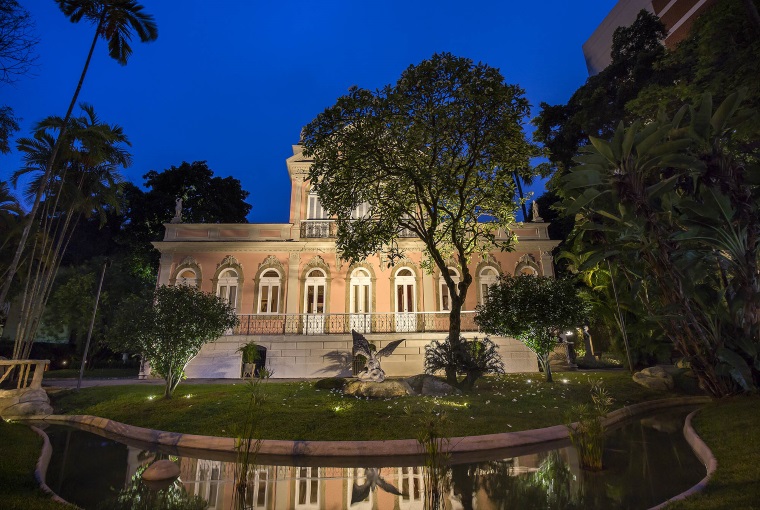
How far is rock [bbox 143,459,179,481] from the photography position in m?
5.27

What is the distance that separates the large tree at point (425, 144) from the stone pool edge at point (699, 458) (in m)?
5.64

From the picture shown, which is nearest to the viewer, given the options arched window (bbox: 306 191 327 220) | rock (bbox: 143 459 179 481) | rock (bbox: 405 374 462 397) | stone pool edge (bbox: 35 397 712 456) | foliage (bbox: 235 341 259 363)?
rock (bbox: 143 459 179 481)

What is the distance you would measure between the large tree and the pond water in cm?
562

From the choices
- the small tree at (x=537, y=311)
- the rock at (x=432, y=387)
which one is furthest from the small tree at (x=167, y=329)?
the small tree at (x=537, y=311)

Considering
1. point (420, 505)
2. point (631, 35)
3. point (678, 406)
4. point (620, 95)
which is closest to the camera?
point (420, 505)

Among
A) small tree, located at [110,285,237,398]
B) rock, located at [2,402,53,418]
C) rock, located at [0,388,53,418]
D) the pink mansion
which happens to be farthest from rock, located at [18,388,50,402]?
the pink mansion

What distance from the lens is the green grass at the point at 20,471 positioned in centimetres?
383

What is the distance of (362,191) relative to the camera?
12.5 m

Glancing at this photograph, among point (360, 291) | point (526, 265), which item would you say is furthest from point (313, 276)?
point (526, 265)

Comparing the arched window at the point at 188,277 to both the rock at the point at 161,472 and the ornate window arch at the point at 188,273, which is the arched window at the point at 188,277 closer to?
the ornate window arch at the point at 188,273

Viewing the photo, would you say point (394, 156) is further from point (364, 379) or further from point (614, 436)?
point (614, 436)

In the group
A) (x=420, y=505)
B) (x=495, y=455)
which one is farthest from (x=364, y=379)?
(x=420, y=505)

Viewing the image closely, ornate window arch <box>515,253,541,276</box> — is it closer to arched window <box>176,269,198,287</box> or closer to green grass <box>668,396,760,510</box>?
green grass <box>668,396,760,510</box>

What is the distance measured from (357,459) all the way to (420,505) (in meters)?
2.33
